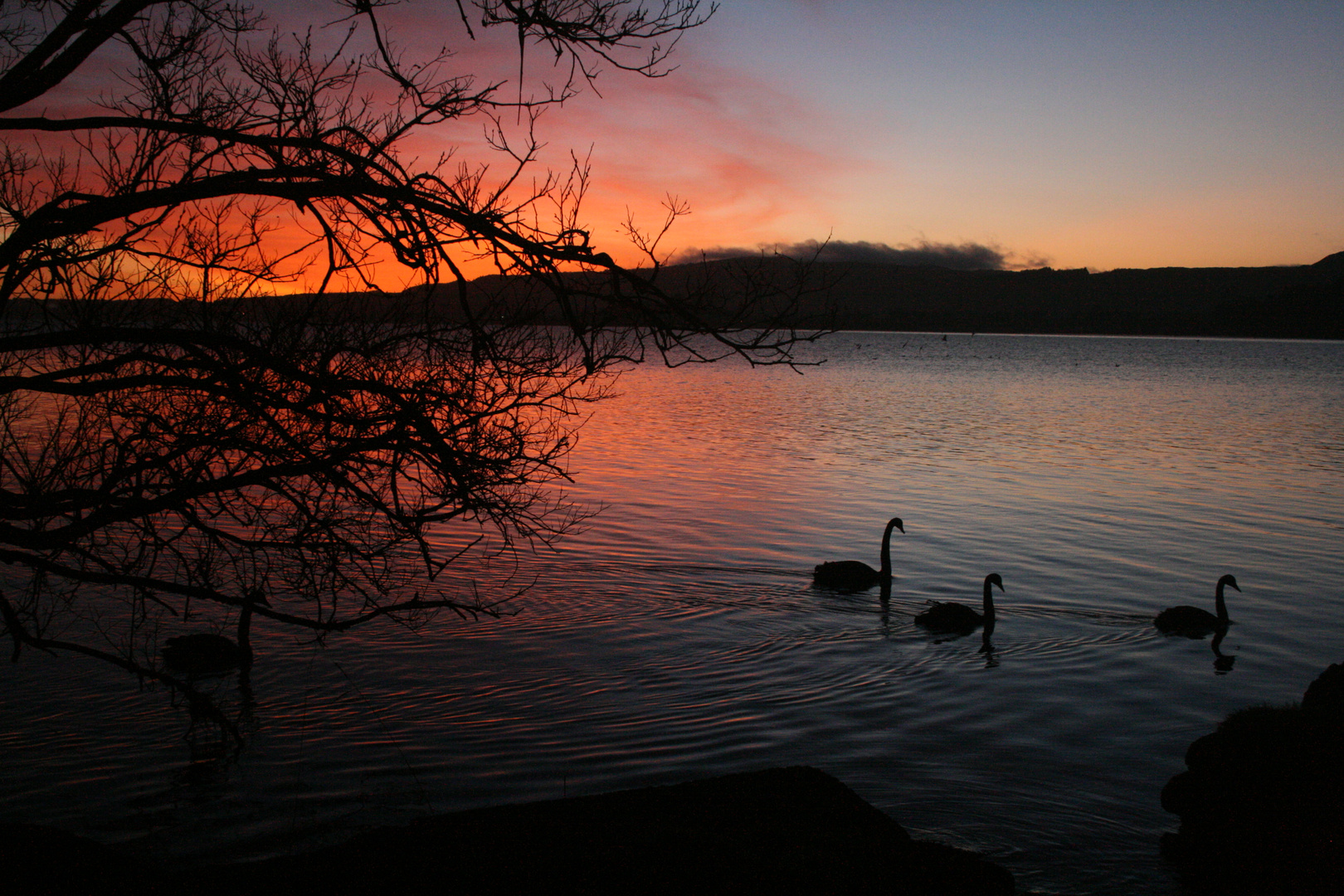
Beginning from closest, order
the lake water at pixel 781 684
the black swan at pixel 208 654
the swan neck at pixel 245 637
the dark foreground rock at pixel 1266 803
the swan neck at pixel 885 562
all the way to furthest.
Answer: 1. the dark foreground rock at pixel 1266 803
2. the lake water at pixel 781 684
3. the swan neck at pixel 245 637
4. the black swan at pixel 208 654
5. the swan neck at pixel 885 562

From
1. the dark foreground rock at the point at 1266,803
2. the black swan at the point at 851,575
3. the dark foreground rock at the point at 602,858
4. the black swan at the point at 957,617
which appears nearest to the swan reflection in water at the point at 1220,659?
the black swan at the point at 957,617

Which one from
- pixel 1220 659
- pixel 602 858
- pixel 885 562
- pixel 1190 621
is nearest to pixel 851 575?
pixel 885 562

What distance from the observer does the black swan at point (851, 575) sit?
13.8m

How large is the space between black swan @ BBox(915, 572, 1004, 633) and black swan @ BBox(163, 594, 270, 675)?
821 cm

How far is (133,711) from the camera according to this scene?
29.4 feet

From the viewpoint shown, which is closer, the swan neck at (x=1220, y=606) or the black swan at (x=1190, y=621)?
the black swan at (x=1190, y=621)

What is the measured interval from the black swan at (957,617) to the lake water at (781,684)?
25 cm

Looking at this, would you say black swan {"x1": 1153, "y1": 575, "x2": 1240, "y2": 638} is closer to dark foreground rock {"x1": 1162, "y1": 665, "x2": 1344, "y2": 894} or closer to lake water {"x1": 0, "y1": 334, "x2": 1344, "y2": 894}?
lake water {"x1": 0, "y1": 334, "x2": 1344, "y2": 894}

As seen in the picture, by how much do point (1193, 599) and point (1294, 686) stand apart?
11.9 feet

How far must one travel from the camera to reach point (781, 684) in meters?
10.1

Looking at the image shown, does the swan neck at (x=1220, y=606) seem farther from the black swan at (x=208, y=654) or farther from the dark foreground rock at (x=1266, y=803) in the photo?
the black swan at (x=208, y=654)

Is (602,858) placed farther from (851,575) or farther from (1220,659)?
(1220,659)

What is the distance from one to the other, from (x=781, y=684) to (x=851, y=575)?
402cm

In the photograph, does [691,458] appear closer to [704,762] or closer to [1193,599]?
[1193,599]
